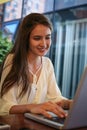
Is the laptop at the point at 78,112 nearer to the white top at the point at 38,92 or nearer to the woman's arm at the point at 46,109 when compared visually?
the woman's arm at the point at 46,109

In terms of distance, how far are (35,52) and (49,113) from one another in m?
0.57

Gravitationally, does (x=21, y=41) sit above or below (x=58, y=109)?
above

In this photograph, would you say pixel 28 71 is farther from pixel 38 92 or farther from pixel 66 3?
pixel 66 3

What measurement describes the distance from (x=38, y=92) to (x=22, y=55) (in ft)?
0.83

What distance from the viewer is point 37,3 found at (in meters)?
5.76

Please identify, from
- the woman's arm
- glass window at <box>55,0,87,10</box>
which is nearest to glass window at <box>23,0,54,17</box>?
glass window at <box>55,0,87,10</box>

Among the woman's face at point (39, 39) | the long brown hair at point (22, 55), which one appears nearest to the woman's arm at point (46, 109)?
the long brown hair at point (22, 55)

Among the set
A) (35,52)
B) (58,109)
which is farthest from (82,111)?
(35,52)

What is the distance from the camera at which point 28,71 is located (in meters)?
1.64

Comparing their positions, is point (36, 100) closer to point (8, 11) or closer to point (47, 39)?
point (47, 39)

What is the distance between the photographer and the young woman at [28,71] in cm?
153

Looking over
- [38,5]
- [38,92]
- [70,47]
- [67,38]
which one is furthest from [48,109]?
[38,5]

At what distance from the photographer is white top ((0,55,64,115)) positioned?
4.92 ft

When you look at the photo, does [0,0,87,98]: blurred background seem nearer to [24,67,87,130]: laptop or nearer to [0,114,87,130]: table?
[0,114,87,130]: table
